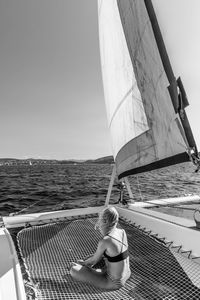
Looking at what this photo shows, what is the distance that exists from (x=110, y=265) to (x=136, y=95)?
2.49 m

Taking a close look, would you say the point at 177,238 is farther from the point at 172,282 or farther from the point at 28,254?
the point at 28,254

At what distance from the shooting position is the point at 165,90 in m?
3.30

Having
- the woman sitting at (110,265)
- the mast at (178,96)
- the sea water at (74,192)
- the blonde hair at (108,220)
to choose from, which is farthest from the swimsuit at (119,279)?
the mast at (178,96)

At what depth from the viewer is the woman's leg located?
2768 millimetres

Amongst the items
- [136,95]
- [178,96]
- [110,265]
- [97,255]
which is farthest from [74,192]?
[178,96]

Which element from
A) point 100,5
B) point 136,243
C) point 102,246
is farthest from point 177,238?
point 100,5

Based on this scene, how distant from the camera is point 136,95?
4105 mm

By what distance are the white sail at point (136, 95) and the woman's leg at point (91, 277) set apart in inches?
61.8

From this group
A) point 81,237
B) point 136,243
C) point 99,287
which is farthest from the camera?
point 81,237

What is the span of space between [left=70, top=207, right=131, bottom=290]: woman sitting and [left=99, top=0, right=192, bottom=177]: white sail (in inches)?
43.9

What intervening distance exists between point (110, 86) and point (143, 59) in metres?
1.51

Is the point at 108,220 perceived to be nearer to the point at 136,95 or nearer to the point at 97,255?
the point at 97,255

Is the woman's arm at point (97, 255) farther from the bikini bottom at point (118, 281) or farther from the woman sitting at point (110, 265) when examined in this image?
the bikini bottom at point (118, 281)

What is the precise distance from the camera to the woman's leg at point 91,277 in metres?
2.77
